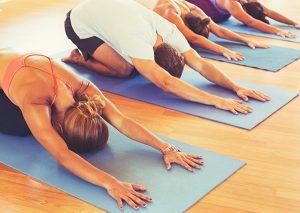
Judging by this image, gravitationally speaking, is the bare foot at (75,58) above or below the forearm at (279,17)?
below

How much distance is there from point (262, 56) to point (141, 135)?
6.46ft

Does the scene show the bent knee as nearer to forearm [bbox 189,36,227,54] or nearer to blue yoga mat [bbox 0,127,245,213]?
forearm [bbox 189,36,227,54]

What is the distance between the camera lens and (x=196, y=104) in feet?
11.3

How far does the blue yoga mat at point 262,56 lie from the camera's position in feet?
13.7

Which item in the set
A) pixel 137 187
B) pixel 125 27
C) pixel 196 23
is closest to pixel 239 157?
pixel 137 187

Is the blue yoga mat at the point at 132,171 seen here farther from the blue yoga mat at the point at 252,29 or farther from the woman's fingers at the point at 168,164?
the blue yoga mat at the point at 252,29

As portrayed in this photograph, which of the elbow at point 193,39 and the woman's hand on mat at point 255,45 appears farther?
the woman's hand on mat at point 255,45

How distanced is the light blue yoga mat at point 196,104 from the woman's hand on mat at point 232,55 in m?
0.44

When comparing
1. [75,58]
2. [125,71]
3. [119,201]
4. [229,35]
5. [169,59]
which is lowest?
[75,58]

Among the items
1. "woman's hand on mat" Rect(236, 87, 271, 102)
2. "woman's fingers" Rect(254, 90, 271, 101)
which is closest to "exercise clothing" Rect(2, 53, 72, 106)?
"woman's hand on mat" Rect(236, 87, 271, 102)

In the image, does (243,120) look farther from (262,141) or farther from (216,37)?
(216,37)

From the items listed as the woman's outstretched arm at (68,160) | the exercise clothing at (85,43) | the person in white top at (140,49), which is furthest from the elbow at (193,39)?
the woman's outstretched arm at (68,160)

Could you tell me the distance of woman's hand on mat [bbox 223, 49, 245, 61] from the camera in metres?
4.27

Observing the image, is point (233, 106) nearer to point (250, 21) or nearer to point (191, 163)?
point (191, 163)
